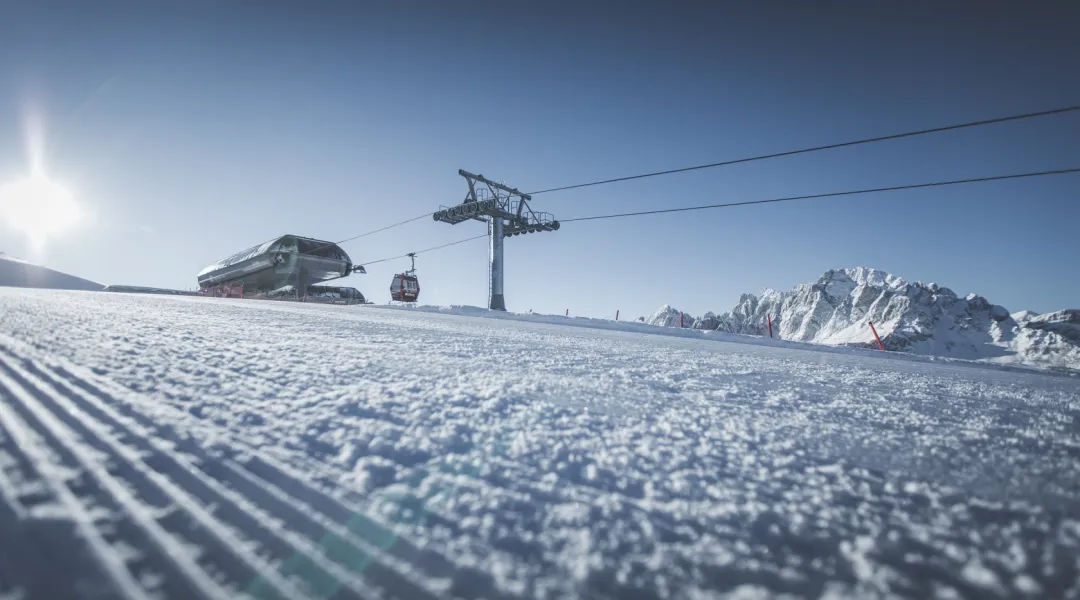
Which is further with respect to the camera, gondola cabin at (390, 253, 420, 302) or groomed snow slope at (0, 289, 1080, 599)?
gondola cabin at (390, 253, 420, 302)

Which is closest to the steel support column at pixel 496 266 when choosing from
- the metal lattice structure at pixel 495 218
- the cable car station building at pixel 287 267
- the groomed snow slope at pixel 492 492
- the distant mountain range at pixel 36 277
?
the metal lattice structure at pixel 495 218

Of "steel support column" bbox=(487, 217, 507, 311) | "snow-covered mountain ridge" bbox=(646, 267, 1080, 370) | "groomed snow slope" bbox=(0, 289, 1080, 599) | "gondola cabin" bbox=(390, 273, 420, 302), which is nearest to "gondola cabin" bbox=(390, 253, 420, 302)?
"gondola cabin" bbox=(390, 273, 420, 302)

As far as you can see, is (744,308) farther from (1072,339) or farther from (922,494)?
(922,494)

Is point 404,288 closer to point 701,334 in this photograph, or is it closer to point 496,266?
point 496,266

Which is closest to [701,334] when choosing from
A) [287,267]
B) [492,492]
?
[492,492]

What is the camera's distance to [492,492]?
2.33 feet

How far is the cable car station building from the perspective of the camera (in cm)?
1983

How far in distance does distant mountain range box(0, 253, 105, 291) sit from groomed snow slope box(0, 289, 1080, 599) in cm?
2792

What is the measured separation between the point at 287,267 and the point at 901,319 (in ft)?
527

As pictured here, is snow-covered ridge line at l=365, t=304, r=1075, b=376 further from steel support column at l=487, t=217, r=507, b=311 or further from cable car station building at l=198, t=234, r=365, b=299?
cable car station building at l=198, t=234, r=365, b=299

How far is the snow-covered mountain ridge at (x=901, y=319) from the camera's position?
82.3 m

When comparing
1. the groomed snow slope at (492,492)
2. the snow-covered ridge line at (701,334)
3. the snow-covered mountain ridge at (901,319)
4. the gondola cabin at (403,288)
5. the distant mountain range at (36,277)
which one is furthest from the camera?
the snow-covered mountain ridge at (901,319)

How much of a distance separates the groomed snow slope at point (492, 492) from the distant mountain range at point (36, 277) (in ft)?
91.6

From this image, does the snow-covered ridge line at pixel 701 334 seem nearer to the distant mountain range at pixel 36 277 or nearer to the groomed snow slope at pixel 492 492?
the groomed snow slope at pixel 492 492
